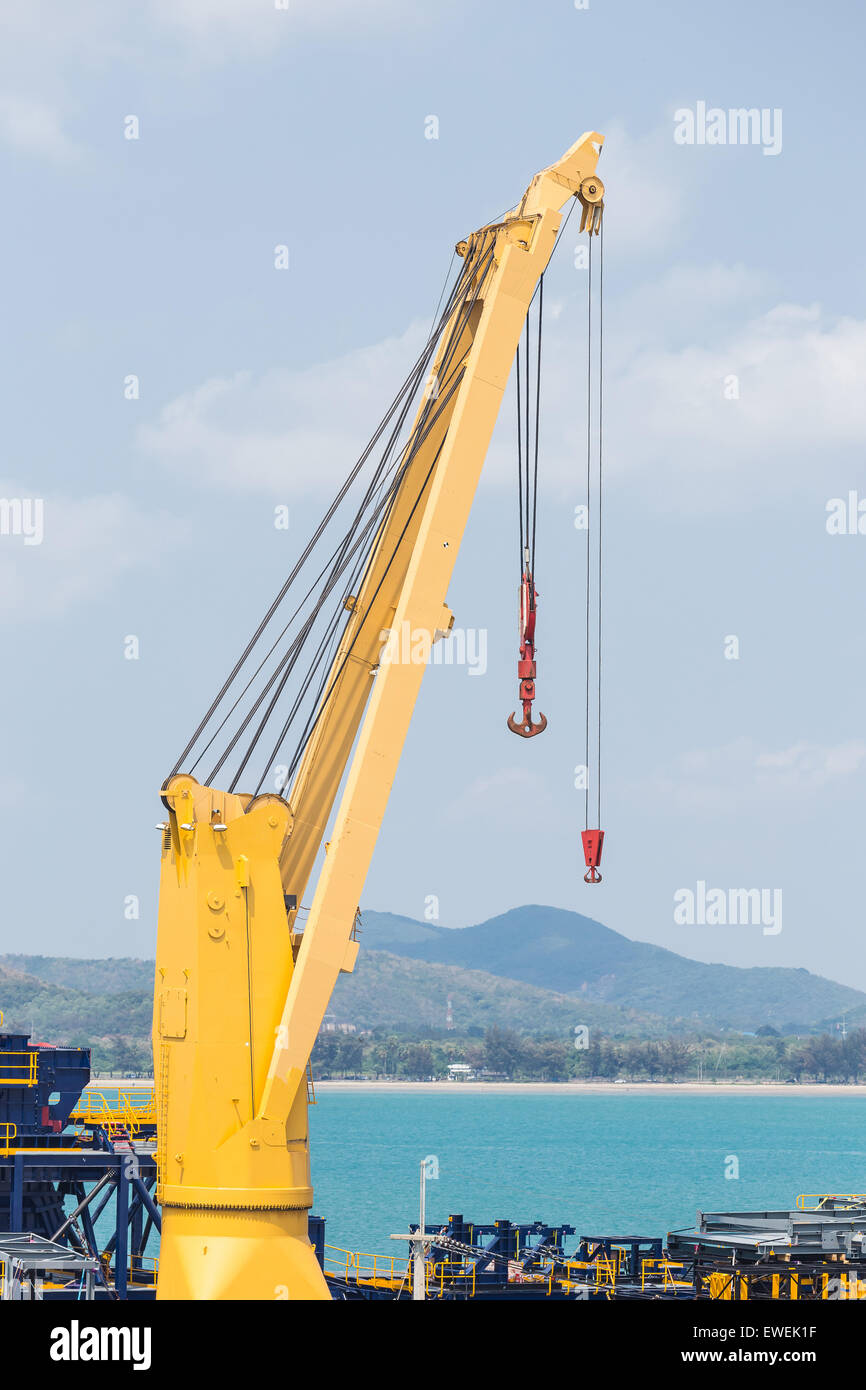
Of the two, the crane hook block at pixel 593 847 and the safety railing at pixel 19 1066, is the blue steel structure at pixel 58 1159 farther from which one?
the crane hook block at pixel 593 847

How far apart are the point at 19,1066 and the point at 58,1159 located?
253 cm

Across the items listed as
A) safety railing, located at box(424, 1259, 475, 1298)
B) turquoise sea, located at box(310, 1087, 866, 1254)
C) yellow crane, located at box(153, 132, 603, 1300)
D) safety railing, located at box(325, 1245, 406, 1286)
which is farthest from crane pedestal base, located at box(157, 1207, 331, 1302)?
turquoise sea, located at box(310, 1087, 866, 1254)

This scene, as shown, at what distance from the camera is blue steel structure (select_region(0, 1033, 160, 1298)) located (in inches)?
1286

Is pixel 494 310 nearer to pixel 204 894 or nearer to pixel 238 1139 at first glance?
pixel 204 894

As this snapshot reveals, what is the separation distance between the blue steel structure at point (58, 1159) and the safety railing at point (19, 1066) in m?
0.02

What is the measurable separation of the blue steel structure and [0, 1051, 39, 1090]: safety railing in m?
0.02

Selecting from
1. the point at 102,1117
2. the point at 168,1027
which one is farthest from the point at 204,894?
the point at 102,1117

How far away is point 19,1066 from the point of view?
113 feet

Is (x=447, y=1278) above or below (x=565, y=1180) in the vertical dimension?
above

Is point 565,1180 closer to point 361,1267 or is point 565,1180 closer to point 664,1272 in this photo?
point 361,1267

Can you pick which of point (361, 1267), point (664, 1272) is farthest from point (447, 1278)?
point (361, 1267)

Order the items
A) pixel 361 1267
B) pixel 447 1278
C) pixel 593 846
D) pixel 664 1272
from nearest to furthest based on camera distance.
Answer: pixel 593 846 < pixel 664 1272 < pixel 447 1278 < pixel 361 1267

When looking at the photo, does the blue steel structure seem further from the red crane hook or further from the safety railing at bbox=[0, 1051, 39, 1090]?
the red crane hook
